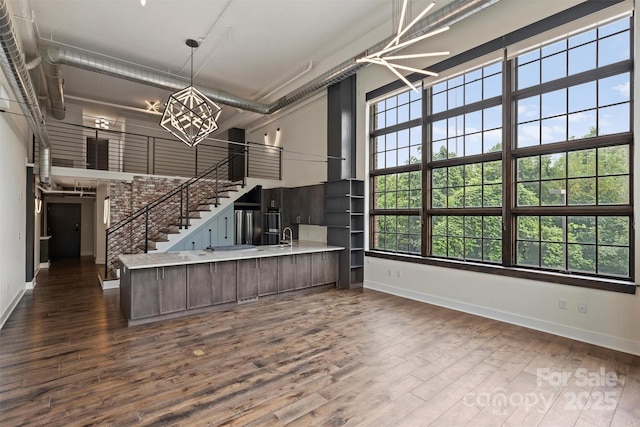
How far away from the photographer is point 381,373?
2973 mm

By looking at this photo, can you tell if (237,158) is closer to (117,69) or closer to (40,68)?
(117,69)

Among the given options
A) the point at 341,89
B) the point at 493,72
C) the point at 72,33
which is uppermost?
the point at 72,33

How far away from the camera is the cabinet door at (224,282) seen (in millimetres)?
4887

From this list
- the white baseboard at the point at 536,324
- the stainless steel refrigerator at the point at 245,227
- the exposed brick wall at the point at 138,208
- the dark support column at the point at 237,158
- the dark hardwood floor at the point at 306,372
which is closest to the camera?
the dark hardwood floor at the point at 306,372

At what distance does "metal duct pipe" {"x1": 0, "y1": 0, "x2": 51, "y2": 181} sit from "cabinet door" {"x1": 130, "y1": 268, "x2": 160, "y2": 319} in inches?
98.0

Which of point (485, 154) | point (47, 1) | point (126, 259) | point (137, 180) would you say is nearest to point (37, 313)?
point (126, 259)

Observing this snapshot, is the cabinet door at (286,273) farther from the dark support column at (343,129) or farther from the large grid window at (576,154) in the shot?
the large grid window at (576,154)

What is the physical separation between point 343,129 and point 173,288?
4250mm

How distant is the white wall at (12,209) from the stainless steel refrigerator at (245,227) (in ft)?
13.4

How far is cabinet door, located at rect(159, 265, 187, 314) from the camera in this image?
14.4ft

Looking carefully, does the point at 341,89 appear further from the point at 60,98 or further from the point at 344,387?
the point at 60,98

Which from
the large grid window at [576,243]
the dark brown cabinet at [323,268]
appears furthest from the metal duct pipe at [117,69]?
the large grid window at [576,243]

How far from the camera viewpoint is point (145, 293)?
426 centimetres

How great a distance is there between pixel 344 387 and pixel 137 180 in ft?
24.2
